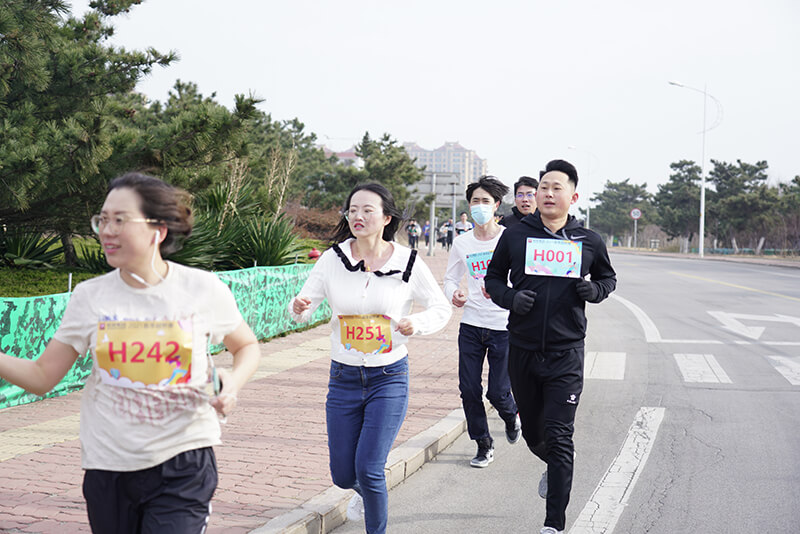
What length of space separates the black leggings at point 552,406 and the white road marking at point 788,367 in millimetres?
6225

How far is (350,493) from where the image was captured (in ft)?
16.8

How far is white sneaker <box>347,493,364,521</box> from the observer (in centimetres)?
479

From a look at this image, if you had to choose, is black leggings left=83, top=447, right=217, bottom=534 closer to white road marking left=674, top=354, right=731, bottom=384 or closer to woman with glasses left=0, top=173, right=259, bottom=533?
woman with glasses left=0, top=173, right=259, bottom=533

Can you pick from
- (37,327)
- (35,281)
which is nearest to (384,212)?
(37,327)

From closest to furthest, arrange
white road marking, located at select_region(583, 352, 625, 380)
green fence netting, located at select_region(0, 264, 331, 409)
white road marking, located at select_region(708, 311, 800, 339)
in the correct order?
1. green fence netting, located at select_region(0, 264, 331, 409)
2. white road marking, located at select_region(583, 352, 625, 380)
3. white road marking, located at select_region(708, 311, 800, 339)

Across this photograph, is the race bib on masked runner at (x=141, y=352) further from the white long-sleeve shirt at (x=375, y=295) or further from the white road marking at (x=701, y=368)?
the white road marking at (x=701, y=368)

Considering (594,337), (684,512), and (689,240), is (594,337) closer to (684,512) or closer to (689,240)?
(684,512)

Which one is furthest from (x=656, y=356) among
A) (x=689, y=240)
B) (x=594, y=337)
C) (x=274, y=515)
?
(x=689, y=240)

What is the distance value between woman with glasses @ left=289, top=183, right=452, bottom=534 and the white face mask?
210 cm

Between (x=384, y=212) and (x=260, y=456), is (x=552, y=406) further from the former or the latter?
(x=260, y=456)

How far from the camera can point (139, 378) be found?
266 cm

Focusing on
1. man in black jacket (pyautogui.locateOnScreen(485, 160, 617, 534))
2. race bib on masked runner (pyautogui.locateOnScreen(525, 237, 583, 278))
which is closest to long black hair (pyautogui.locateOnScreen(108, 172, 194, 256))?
man in black jacket (pyautogui.locateOnScreen(485, 160, 617, 534))

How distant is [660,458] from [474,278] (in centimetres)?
205

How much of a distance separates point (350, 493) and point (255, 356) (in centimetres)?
248
